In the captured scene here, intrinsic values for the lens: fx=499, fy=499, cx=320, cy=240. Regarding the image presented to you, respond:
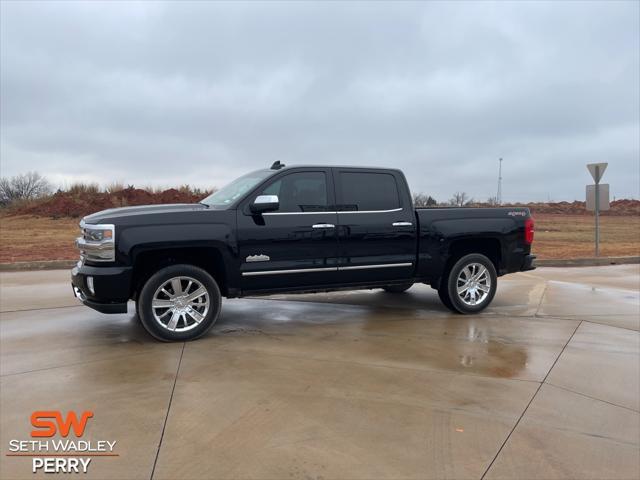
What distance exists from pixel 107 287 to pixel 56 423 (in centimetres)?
189

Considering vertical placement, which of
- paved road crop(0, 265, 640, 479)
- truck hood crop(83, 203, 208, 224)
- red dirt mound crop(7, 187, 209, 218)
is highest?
red dirt mound crop(7, 187, 209, 218)

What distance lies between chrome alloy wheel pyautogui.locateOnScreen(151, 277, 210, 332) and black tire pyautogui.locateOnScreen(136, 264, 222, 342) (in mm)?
13

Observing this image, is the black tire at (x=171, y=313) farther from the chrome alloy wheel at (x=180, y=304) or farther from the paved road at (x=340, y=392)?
the paved road at (x=340, y=392)

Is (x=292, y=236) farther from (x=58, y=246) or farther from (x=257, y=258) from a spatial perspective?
(x=58, y=246)

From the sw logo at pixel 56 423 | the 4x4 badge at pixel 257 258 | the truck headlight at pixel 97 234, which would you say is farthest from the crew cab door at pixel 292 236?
Answer: the sw logo at pixel 56 423

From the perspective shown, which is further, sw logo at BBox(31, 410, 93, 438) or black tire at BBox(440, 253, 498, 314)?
black tire at BBox(440, 253, 498, 314)

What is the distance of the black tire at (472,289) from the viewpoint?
6.82 metres

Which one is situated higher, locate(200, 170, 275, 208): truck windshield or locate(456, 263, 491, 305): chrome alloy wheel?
locate(200, 170, 275, 208): truck windshield

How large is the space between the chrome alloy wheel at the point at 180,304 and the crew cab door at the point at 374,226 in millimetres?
1737

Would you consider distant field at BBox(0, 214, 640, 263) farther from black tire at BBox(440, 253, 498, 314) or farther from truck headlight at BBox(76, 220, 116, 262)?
truck headlight at BBox(76, 220, 116, 262)

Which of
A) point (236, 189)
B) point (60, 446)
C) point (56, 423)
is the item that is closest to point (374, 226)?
point (236, 189)

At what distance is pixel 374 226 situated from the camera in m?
6.29

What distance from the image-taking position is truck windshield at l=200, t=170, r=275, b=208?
5.90 metres

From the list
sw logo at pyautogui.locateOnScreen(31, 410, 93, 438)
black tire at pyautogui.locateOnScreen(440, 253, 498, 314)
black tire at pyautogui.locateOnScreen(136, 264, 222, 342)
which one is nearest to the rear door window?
black tire at pyautogui.locateOnScreen(440, 253, 498, 314)
